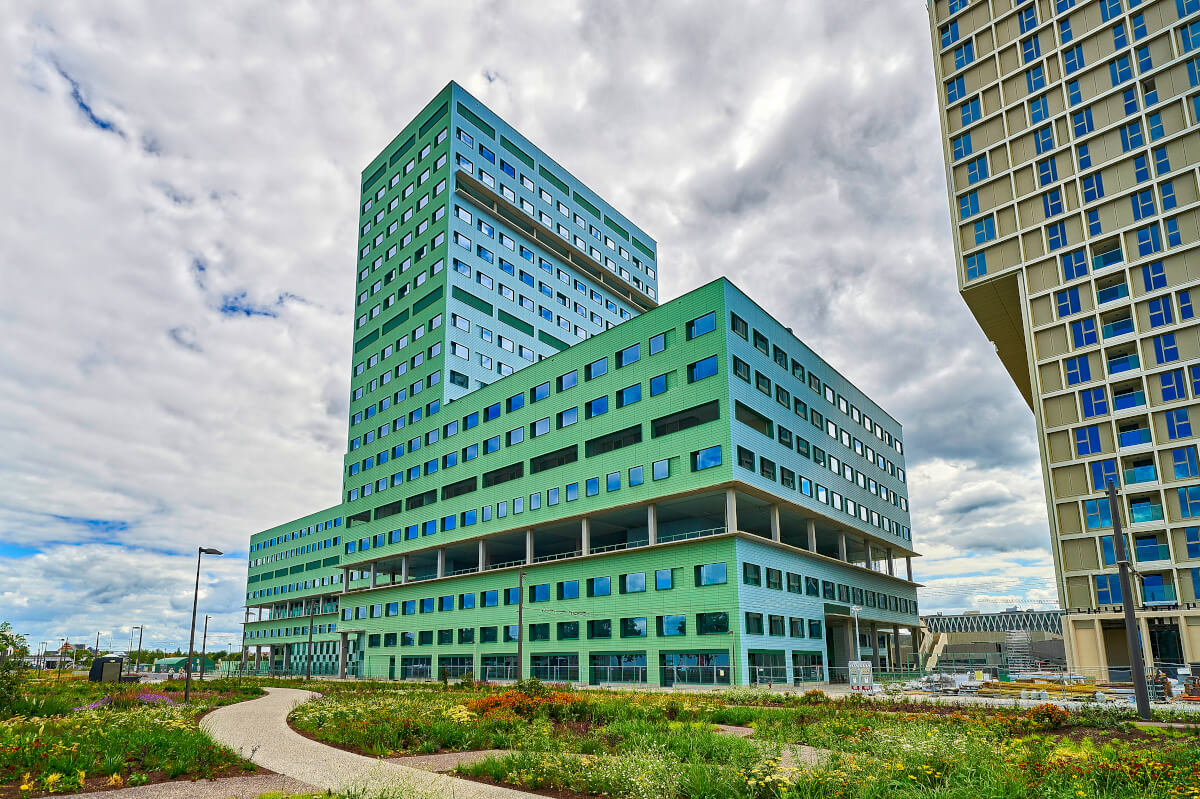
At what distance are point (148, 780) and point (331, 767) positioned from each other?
11.2ft

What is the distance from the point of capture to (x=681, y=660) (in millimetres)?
52188

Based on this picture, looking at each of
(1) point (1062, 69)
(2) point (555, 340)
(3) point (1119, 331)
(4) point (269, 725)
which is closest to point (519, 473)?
(2) point (555, 340)

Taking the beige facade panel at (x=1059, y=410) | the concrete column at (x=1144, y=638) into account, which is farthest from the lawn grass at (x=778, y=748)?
the beige facade panel at (x=1059, y=410)

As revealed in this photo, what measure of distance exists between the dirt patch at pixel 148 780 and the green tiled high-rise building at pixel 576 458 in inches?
1476

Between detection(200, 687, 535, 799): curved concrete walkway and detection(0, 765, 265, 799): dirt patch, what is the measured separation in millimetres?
635

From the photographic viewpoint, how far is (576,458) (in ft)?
206

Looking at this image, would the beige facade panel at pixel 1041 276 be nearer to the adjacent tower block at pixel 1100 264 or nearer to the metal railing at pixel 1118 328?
the adjacent tower block at pixel 1100 264

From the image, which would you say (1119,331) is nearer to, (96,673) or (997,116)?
(997,116)

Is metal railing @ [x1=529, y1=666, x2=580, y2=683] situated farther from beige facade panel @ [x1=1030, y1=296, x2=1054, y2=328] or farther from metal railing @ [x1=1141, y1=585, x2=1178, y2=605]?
beige facade panel @ [x1=1030, y1=296, x2=1054, y2=328]

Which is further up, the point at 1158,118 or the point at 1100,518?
the point at 1158,118

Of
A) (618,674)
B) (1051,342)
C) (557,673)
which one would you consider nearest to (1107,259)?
(1051,342)

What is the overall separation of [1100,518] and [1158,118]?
29706 millimetres

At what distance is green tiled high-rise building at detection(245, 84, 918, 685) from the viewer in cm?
5453

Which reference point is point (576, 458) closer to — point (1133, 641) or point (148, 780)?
point (1133, 641)
